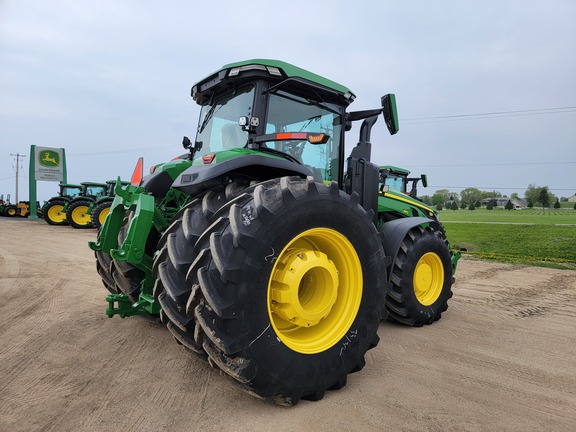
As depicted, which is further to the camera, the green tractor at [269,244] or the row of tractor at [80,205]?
the row of tractor at [80,205]

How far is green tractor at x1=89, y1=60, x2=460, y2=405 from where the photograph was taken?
205 cm

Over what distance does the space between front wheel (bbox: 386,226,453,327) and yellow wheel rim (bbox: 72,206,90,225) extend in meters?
17.2

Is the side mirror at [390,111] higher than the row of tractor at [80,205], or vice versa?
the side mirror at [390,111]

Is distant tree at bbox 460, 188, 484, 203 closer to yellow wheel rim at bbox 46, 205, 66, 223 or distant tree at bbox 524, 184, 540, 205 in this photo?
distant tree at bbox 524, 184, 540, 205

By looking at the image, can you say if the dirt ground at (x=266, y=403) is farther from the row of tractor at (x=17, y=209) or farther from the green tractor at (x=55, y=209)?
the row of tractor at (x=17, y=209)

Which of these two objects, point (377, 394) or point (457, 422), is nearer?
point (457, 422)

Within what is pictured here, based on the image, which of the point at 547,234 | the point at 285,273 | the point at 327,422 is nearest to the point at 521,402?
the point at 327,422

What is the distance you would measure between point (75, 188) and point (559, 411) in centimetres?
2317

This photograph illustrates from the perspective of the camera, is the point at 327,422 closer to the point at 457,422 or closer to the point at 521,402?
the point at 457,422

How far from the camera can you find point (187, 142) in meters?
4.03

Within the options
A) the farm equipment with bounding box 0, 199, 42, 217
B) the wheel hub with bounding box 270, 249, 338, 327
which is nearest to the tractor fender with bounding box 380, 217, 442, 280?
the wheel hub with bounding box 270, 249, 338, 327

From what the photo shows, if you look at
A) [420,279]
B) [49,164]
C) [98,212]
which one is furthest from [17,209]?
[420,279]

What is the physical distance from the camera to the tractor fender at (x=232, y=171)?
248 centimetres

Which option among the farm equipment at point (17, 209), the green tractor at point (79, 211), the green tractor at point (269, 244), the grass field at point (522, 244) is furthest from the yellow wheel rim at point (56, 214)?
the grass field at point (522, 244)
